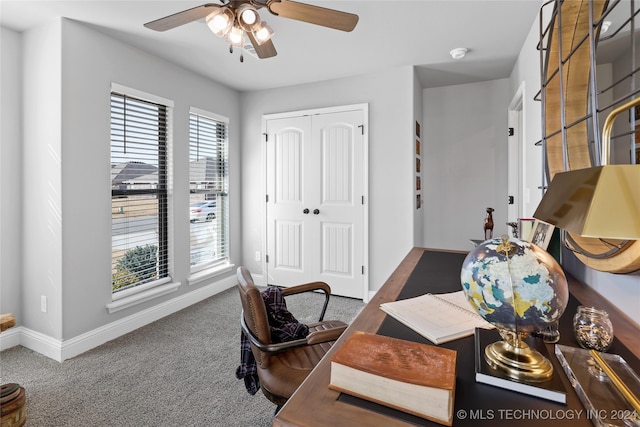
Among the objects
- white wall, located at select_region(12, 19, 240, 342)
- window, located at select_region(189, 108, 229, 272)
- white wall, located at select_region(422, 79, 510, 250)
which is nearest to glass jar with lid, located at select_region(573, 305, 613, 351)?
white wall, located at select_region(12, 19, 240, 342)

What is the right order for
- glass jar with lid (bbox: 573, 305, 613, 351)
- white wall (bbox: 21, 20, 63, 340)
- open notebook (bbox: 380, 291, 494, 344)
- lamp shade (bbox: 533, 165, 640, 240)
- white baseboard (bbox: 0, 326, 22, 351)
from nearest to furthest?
lamp shade (bbox: 533, 165, 640, 240), glass jar with lid (bbox: 573, 305, 613, 351), open notebook (bbox: 380, 291, 494, 344), white wall (bbox: 21, 20, 63, 340), white baseboard (bbox: 0, 326, 22, 351)

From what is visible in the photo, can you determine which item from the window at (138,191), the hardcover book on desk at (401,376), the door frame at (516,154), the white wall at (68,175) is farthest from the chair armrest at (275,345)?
the door frame at (516,154)

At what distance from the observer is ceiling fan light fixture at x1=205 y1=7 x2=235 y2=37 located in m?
1.58

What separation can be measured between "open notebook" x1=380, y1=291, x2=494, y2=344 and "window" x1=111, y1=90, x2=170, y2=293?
256 cm

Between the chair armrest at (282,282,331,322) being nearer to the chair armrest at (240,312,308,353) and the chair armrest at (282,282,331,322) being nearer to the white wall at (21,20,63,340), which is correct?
the chair armrest at (240,312,308,353)

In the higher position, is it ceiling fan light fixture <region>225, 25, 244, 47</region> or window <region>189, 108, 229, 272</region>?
Result: ceiling fan light fixture <region>225, 25, 244, 47</region>

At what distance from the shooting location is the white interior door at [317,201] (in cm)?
356

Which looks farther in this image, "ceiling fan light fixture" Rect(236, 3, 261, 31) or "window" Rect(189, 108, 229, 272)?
"window" Rect(189, 108, 229, 272)

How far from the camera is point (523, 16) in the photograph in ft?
7.50

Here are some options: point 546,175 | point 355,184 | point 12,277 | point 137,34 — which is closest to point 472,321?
point 546,175

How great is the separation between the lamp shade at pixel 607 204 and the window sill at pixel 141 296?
3088 mm

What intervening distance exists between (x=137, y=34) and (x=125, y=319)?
2406 millimetres

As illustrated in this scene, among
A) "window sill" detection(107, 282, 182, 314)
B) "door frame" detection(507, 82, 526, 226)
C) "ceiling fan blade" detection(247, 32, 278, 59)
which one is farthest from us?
"door frame" detection(507, 82, 526, 226)

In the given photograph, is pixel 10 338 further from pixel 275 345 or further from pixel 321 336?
pixel 321 336
